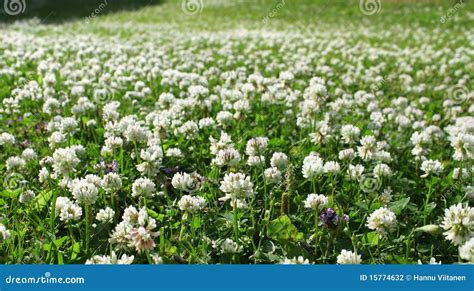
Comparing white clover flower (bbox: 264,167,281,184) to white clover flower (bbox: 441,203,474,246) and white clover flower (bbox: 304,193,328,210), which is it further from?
white clover flower (bbox: 441,203,474,246)

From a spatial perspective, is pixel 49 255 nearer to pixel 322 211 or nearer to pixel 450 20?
pixel 322 211

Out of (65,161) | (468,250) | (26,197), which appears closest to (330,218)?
(468,250)

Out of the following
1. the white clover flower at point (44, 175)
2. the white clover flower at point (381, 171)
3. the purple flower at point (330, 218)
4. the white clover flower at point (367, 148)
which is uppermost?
the white clover flower at point (367, 148)

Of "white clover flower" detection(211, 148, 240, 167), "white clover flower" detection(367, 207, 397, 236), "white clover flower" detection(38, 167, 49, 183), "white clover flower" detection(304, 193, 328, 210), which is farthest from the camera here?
"white clover flower" detection(38, 167, 49, 183)

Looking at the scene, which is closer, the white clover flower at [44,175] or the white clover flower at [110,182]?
the white clover flower at [110,182]

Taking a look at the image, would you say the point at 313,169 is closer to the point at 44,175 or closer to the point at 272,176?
the point at 272,176

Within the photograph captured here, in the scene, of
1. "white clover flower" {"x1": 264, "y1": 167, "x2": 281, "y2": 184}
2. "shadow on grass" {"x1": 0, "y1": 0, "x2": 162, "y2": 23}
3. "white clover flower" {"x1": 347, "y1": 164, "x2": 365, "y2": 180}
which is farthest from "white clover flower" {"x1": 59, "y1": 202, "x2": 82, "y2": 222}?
"shadow on grass" {"x1": 0, "y1": 0, "x2": 162, "y2": 23}

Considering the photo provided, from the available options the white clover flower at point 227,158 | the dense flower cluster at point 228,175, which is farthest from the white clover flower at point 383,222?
the white clover flower at point 227,158

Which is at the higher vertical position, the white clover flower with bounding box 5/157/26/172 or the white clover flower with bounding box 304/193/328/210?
the white clover flower with bounding box 304/193/328/210

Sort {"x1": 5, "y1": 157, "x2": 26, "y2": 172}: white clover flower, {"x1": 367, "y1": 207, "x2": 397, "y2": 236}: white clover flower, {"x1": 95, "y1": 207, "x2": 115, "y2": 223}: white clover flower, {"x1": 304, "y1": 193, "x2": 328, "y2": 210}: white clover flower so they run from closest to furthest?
{"x1": 367, "y1": 207, "x2": 397, "y2": 236}: white clover flower → {"x1": 304, "y1": 193, "x2": 328, "y2": 210}: white clover flower → {"x1": 95, "y1": 207, "x2": 115, "y2": 223}: white clover flower → {"x1": 5, "y1": 157, "x2": 26, "y2": 172}: white clover flower

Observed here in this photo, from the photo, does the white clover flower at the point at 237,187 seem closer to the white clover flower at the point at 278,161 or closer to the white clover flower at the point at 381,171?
the white clover flower at the point at 278,161

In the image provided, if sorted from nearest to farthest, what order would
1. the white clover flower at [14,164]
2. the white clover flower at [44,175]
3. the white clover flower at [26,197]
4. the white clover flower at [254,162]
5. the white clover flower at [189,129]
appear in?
1. the white clover flower at [26,197]
2. the white clover flower at [44,175]
3. the white clover flower at [254,162]
4. the white clover flower at [14,164]
5. the white clover flower at [189,129]

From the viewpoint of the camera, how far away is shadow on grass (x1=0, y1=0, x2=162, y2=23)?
16219 mm

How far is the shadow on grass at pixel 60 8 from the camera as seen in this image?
16.2 metres
